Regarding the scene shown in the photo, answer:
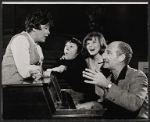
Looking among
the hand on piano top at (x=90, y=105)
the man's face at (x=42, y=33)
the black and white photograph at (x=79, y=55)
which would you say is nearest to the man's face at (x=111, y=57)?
the black and white photograph at (x=79, y=55)

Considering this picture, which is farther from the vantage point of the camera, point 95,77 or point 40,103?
point 95,77

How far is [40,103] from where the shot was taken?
9.75 ft

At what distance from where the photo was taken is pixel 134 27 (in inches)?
127

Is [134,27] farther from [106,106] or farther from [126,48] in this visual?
[106,106]

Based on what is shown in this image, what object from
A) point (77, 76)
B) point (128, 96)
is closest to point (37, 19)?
point (77, 76)

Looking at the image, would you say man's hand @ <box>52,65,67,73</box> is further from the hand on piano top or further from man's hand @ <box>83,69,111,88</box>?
the hand on piano top

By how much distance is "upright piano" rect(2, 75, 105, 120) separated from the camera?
2.99m

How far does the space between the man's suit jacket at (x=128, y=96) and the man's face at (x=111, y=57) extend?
124 millimetres

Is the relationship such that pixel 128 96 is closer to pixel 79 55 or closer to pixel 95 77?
pixel 95 77

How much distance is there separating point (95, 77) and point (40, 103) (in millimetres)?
648

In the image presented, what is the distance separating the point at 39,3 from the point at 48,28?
29 cm

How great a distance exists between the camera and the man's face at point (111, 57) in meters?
3.20

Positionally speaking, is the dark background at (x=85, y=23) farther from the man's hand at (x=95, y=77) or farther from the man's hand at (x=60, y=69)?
the man's hand at (x=95, y=77)

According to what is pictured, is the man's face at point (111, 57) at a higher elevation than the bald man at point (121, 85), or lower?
higher
